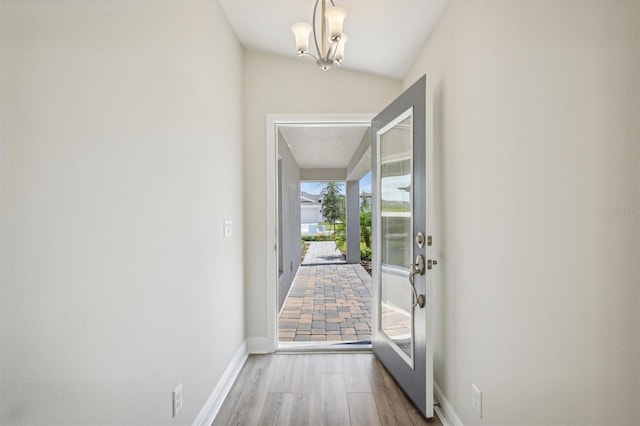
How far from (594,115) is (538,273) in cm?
53

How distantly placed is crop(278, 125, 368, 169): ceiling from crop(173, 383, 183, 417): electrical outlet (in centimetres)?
303

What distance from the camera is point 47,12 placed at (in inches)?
33.9

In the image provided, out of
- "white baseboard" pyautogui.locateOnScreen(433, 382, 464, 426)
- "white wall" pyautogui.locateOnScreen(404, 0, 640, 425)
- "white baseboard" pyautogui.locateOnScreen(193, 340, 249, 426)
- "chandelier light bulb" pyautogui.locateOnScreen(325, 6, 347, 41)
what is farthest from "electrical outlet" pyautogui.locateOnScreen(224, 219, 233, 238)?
"white baseboard" pyautogui.locateOnScreen(433, 382, 464, 426)

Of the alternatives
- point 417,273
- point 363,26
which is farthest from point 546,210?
point 363,26

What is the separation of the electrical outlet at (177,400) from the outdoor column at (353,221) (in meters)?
7.53

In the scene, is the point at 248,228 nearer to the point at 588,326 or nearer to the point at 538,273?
the point at 538,273

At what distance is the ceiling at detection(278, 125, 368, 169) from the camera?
483 centimetres

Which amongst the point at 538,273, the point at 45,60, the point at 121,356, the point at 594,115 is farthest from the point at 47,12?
the point at 538,273

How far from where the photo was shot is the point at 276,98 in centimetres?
287

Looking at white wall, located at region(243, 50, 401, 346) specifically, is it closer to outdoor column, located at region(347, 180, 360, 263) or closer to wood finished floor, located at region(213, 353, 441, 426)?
wood finished floor, located at region(213, 353, 441, 426)

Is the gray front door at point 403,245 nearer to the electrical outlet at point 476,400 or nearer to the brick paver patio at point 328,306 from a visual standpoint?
the electrical outlet at point 476,400

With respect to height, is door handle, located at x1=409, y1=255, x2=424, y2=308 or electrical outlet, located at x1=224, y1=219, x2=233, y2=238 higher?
electrical outlet, located at x1=224, y1=219, x2=233, y2=238

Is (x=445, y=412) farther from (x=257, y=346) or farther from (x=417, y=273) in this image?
(x=257, y=346)

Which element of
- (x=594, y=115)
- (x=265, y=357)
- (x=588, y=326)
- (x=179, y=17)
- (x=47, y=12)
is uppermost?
(x=179, y=17)
